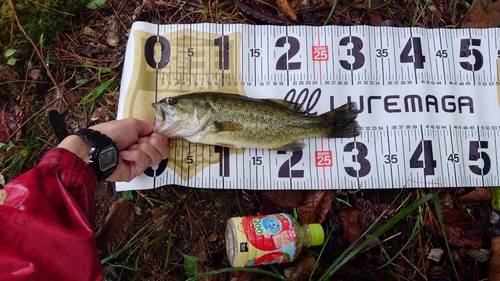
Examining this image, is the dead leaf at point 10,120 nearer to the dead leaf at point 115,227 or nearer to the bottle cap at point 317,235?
the dead leaf at point 115,227

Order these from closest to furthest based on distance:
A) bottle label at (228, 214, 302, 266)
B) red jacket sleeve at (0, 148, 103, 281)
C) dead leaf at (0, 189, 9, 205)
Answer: red jacket sleeve at (0, 148, 103, 281) → dead leaf at (0, 189, 9, 205) → bottle label at (228, 214, 302, 266)

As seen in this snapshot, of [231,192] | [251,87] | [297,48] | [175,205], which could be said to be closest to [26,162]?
[175,205]

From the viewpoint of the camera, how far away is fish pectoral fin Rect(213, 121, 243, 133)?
337 cm

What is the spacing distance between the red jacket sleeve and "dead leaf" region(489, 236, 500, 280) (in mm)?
3334

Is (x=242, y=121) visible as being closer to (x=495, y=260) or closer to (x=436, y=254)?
(x=436, y=254)

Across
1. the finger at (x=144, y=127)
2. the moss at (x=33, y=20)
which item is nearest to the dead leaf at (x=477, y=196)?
the finger at (x=144, y=127)

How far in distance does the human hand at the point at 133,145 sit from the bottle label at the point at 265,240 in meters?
0.94

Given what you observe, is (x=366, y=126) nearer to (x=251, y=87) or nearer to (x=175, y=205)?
(x=251, y=87)

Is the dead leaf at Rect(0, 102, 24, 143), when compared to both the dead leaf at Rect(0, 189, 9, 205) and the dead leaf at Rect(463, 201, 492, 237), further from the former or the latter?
the dead leaf at Rect(463, 201, 492, 237)

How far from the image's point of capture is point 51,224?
6.80ft

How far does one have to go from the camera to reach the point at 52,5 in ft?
12.2

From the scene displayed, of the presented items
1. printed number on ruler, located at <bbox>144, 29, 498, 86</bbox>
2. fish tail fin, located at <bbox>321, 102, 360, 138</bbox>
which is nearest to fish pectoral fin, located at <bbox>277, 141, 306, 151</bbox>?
fish tail fin, located at <bbox>321, 102, 360, 138</bbox>

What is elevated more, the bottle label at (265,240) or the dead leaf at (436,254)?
the bottle label at (265,240)

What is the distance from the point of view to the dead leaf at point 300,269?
10.9 ft
